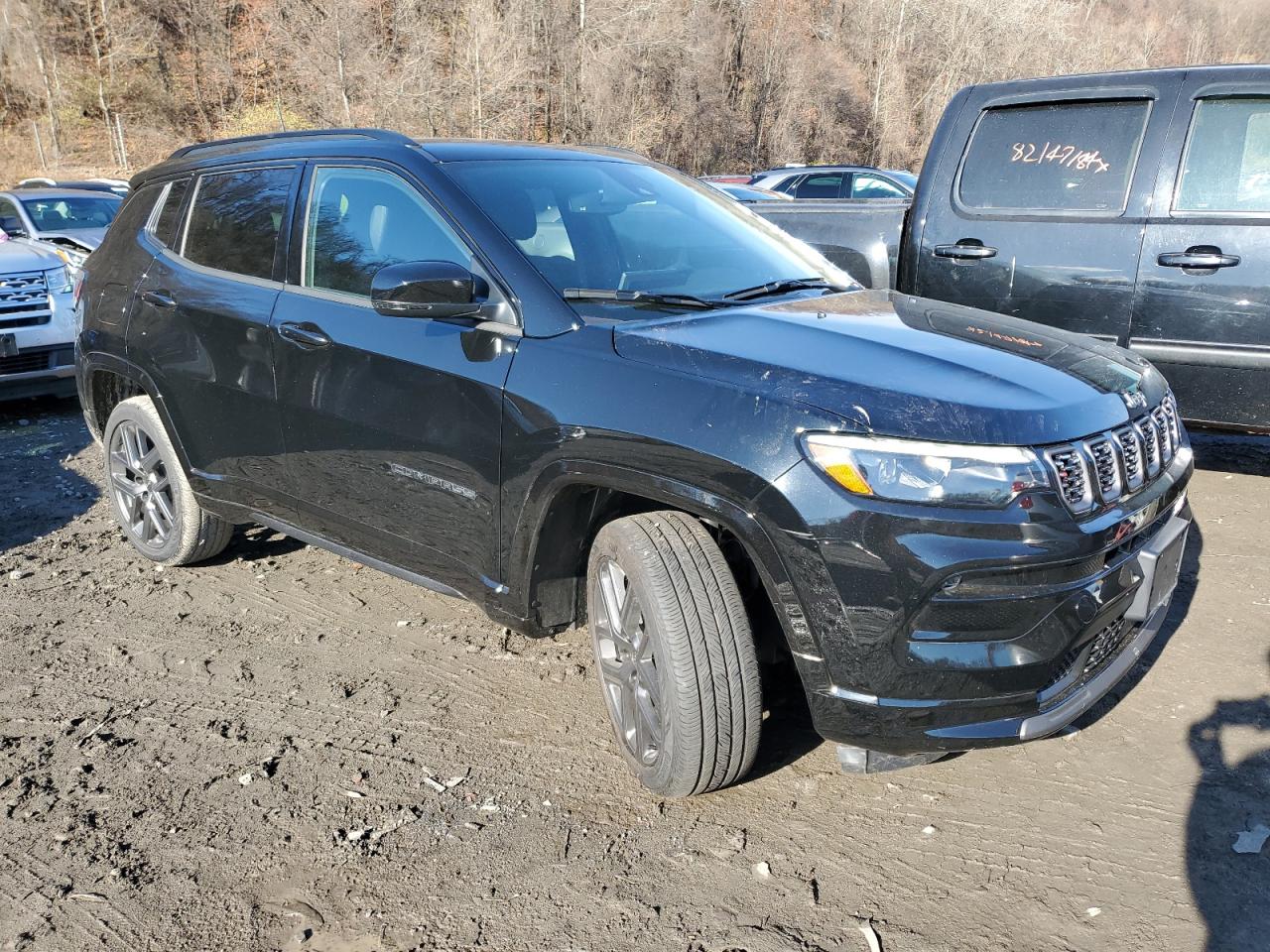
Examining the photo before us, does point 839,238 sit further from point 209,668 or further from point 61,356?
point 61,356

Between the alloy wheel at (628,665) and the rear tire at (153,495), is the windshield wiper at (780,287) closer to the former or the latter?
the alloy wheel at (628,665)

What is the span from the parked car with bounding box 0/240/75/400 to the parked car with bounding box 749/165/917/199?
11.9m

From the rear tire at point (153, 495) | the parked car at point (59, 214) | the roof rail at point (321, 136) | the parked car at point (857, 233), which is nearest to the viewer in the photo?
the roof rail at point (321, 136)

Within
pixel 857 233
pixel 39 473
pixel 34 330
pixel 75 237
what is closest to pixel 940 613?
pixel 857 233

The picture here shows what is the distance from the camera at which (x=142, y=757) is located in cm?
322

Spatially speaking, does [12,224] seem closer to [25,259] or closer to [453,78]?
[25,259]

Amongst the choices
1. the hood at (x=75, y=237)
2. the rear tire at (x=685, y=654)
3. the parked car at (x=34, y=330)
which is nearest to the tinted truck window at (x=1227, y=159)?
the rear tire at (x=685, y=654)

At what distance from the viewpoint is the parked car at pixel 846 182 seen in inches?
Result: 650

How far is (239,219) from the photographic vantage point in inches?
158

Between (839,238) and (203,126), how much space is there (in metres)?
A: 40.5

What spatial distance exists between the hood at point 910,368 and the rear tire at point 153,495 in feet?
8.23

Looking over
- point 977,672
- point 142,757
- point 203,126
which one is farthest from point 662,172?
point 203,126

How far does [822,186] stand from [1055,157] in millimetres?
12103

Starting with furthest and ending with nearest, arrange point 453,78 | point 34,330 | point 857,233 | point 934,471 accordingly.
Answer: point 453,78 < point 34,330 < point 857,233 < point 934,471
